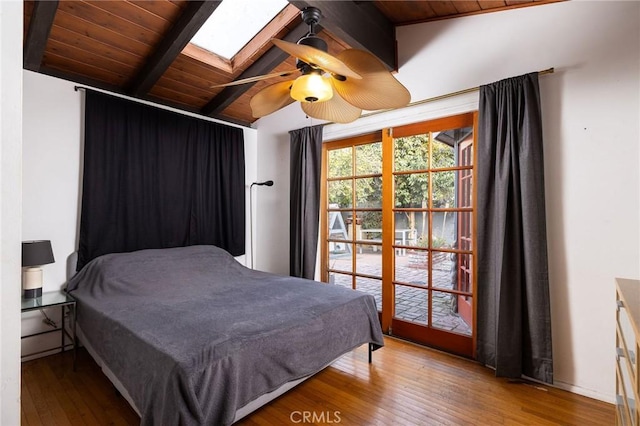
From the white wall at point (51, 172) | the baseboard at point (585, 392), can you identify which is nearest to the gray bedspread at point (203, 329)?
the white wall at point (51, 172)

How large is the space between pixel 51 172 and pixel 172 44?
1.51 m

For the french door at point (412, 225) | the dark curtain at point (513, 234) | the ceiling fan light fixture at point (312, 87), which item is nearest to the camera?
the ceiling fan light fixture at point (312, 87)

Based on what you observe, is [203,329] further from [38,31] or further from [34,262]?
[38,31]

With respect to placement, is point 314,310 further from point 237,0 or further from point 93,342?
point 237,0

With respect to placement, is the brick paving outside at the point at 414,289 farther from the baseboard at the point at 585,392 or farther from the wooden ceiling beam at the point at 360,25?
the wooden ceiling beam at the point at 360,25

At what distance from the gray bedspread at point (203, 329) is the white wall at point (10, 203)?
0.98m

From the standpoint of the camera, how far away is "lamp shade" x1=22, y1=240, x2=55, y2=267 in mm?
2463

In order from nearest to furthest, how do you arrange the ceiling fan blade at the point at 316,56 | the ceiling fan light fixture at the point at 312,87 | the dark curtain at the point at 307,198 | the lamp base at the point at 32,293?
the ceiling fan blade at the point at 316,56 < the ceiling fan light fixture at the point at 312,87 < the lamp base at the point at 32,293 < the dark curtain at the point at 307,198

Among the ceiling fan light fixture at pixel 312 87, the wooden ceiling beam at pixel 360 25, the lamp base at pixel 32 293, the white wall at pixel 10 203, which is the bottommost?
the lamp base at pixel 32 293

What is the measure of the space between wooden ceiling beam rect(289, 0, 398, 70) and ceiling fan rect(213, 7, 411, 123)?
0.50 metres

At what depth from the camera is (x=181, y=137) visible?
11.9 ft

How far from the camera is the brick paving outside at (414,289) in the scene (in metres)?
2.93

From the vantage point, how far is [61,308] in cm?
282

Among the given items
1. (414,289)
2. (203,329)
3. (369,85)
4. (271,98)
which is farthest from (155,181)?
(414,289)
